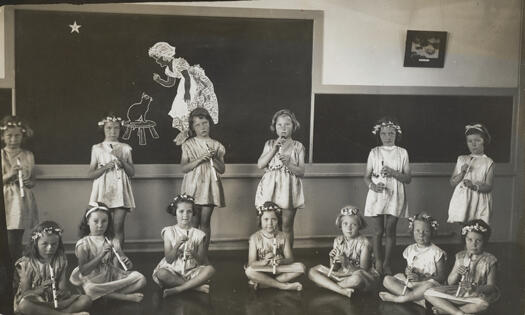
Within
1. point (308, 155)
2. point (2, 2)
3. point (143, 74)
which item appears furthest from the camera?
point (308, 155)

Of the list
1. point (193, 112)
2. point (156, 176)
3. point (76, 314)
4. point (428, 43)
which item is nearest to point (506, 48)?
point (428, 43)

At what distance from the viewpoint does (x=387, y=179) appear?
371cm

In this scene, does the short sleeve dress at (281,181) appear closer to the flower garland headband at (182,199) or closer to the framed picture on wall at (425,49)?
the flower garland headband at (182,199)

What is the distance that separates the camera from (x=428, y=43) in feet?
11.4

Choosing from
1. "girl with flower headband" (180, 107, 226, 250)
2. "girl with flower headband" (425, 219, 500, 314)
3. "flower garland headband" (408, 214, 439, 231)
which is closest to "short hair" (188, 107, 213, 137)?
"girl with flower headband" (180, 107, 226, 250)

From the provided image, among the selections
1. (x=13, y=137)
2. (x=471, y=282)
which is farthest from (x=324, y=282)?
(x=13, y=137)

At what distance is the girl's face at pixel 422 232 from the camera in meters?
3.45

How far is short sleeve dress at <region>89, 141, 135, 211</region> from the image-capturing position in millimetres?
3598

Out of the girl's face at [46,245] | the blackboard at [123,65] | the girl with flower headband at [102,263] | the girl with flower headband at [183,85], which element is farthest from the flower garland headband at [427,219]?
the girl's face at [46,245]

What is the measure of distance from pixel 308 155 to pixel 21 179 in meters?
1.45

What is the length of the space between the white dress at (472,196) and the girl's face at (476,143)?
29 mm

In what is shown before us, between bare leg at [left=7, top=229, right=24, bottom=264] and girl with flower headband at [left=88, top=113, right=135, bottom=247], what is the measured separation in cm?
39

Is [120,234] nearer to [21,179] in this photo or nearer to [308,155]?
[21,179]

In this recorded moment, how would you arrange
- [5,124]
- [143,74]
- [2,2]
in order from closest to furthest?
[2,2] < [5,124] < [143,74]
